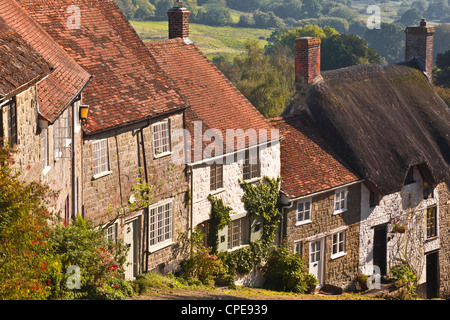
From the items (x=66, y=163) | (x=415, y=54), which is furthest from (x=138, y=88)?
(x=415, y=54)

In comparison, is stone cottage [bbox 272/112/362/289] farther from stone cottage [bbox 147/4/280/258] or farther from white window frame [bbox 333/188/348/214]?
stone cottage [bbox 147/4/280/258]

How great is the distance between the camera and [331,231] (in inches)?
1180

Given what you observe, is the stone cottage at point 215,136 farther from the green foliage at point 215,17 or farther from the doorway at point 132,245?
the green foliage at point 215,17

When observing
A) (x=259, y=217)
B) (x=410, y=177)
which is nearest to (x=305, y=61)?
(x=410, y=177)

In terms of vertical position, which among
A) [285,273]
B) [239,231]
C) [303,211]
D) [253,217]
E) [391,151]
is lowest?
[285,273]

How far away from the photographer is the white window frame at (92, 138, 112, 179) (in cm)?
2192

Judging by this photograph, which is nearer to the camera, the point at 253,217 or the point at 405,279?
the point at 253,217

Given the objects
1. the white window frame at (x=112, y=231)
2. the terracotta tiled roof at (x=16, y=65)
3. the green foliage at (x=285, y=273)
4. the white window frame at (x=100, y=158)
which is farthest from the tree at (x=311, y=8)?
the terracotta tiled roof at (x=16, y=65)

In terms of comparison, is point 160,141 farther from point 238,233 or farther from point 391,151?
point 391,151

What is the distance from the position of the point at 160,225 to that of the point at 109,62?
5.31 m

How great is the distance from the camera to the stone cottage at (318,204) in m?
28.8

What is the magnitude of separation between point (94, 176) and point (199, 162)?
176 inches

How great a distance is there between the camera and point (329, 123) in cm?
3131

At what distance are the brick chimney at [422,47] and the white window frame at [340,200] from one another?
10.1m
